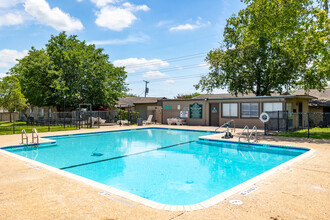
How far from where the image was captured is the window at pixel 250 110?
18.8 meters

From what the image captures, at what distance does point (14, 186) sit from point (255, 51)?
25.3 m

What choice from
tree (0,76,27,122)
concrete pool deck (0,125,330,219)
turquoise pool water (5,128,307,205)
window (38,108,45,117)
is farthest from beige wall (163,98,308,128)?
window (38,108,45,117)

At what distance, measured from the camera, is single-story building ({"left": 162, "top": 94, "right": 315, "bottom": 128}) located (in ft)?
58.3

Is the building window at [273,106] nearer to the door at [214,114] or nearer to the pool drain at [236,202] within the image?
the door at [214,114]

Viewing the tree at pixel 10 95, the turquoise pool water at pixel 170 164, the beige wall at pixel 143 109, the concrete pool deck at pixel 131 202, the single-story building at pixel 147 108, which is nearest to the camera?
the concrete pool deck at pixel 131 202

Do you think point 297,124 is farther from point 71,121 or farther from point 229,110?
Answer: point 71,121

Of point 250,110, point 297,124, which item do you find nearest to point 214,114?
point 250,110

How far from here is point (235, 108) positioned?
19859 millimetres

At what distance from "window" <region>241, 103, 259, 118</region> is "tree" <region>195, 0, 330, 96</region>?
497 centimetres

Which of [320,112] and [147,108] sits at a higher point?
[147,108]

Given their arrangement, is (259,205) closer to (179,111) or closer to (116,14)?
(116,14)

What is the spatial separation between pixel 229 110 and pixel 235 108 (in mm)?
591

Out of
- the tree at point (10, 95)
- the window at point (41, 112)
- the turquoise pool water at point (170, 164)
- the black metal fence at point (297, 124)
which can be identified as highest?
the tree at point (10, 95)

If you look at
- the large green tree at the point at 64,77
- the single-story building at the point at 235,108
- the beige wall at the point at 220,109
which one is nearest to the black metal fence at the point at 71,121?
the large green tree at the point at 64,77
